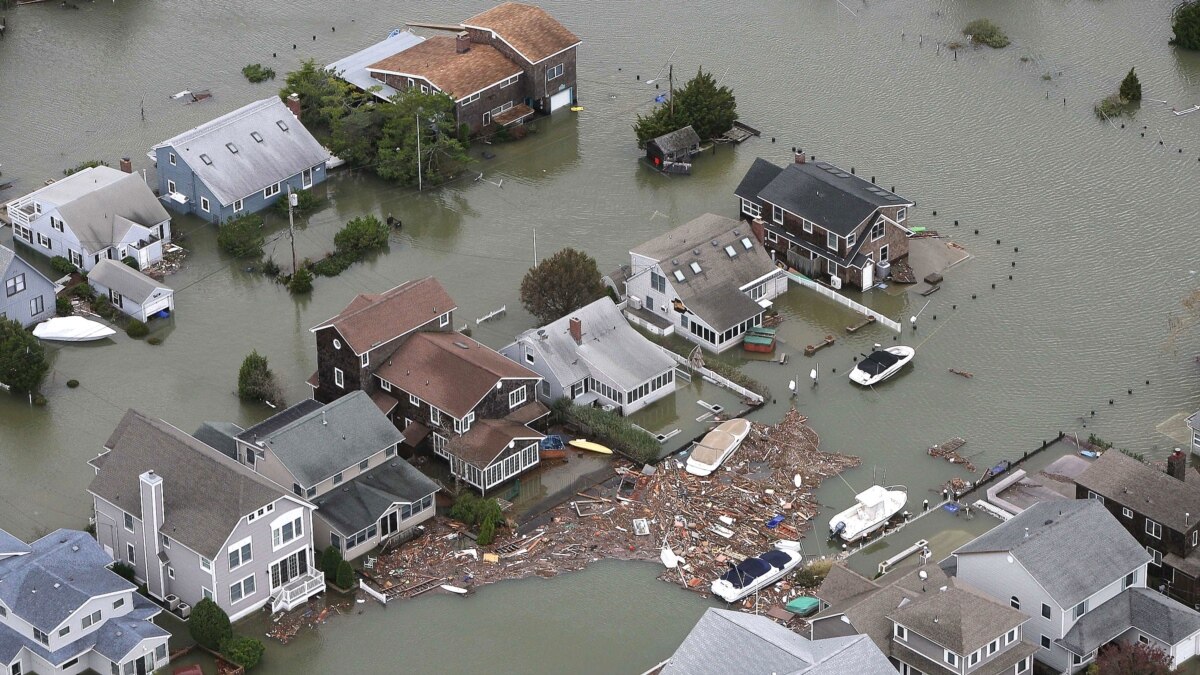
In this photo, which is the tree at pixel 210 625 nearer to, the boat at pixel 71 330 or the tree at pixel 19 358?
the tree at pixel 19 358

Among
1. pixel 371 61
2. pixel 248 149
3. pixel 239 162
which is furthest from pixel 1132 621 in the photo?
pixel 371 61

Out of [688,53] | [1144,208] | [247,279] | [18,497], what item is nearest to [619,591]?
[18,497]

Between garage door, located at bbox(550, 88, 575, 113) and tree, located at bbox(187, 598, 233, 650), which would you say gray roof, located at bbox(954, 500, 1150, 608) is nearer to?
tree, located at bbox(187, 598, 233, 650)

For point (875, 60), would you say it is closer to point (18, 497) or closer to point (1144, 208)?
point (1144, 208)

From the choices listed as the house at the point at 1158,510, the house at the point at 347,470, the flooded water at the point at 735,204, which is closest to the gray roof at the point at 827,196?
the flooded water at the point at 735,204

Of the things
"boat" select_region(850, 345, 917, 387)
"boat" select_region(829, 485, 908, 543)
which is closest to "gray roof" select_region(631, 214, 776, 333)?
"boat" select_region(850, 345, 917, 387)

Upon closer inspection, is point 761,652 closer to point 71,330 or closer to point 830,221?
point 830,221
